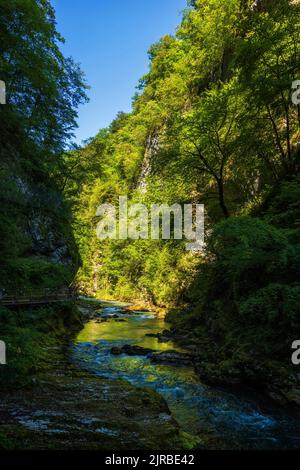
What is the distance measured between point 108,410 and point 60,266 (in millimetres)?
16152

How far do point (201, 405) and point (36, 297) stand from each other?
12.1m

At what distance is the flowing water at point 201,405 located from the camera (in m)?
7.24

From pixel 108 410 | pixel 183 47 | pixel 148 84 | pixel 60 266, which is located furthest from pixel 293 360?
pixel 148 84

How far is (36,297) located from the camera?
1822cm

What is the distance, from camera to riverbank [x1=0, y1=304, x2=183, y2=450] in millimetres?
5918

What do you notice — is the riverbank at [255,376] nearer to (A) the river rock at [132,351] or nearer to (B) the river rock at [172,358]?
(B) the river rock at [172,358]

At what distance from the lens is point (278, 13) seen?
1472 cm

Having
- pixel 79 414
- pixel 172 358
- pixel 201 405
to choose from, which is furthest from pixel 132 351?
pixel 79 414

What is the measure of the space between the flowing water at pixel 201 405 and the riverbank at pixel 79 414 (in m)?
0.86

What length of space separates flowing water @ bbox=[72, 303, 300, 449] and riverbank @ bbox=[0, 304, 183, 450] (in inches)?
33.9

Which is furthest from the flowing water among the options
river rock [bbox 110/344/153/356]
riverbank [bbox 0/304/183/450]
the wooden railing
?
the wooden railing

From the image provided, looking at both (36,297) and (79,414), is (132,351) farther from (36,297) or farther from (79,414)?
(79,414)
